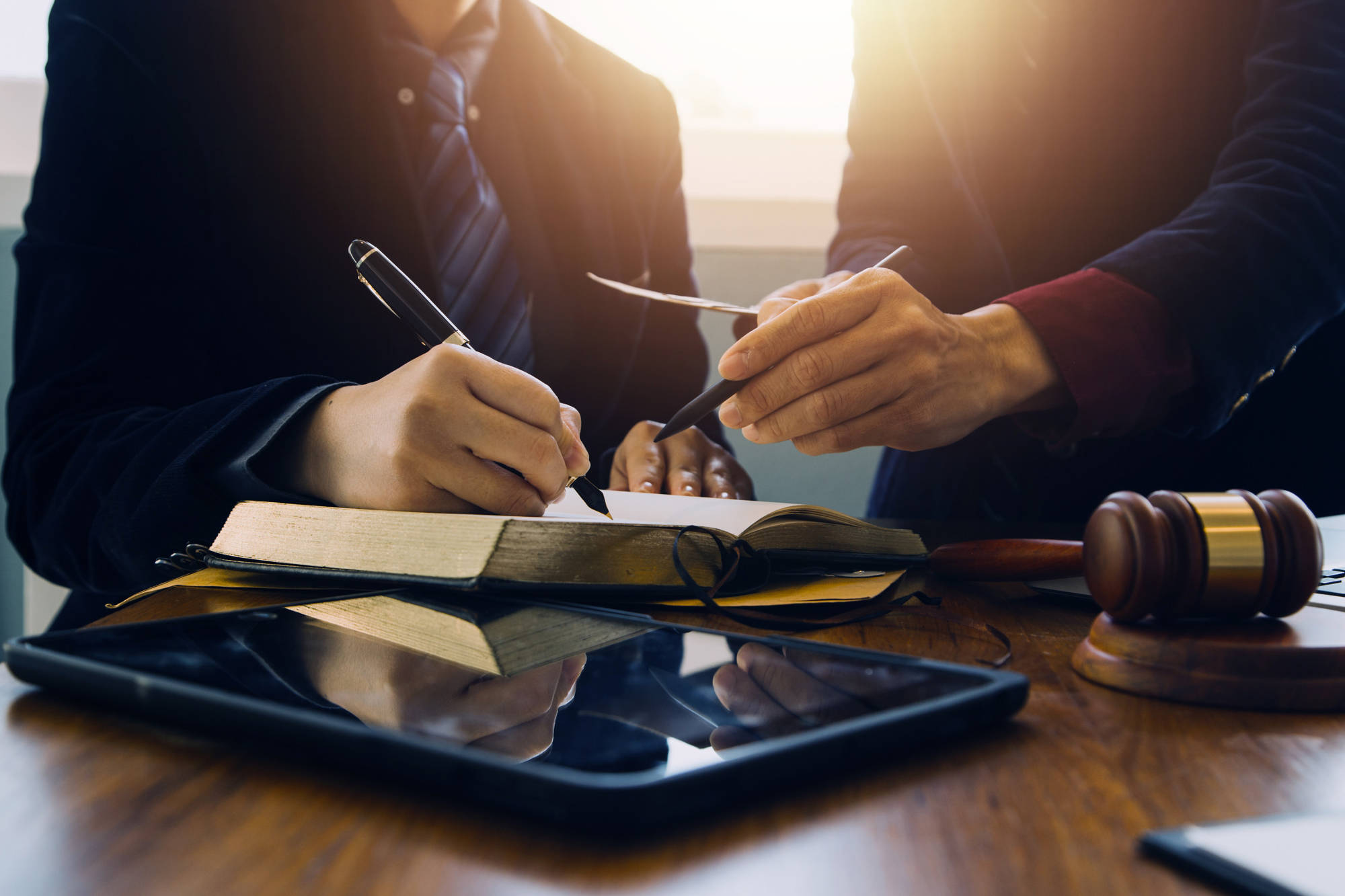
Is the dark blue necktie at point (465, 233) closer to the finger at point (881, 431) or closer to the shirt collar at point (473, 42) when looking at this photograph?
the shirt collar at point (473, 42)

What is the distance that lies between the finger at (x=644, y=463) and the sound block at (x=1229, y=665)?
0.46 metres

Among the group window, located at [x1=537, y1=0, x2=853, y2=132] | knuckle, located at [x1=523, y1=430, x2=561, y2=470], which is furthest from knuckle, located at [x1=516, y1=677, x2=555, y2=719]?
window, located at [x1=537, y1=0, x2=853, y2=132]

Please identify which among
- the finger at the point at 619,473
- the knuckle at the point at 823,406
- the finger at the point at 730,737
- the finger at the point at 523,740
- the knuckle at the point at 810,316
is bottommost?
the finger at the point at 619,473

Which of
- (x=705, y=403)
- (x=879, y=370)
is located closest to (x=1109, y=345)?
(x=879, y=370)

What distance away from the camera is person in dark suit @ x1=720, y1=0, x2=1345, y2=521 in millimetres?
498

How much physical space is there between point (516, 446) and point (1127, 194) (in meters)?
0.72

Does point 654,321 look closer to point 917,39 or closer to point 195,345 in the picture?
point 917,39

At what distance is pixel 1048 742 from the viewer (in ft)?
0.71

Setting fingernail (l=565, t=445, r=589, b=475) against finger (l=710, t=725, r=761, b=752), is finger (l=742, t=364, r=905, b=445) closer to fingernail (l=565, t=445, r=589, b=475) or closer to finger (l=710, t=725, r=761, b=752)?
fingernail (l=565, t=445, r=589, b=475)

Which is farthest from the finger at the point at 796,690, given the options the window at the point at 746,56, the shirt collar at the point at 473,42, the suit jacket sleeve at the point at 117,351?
the window at the point at 746,56

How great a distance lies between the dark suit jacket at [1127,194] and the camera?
0.55 metres

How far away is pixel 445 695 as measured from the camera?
0.21 m

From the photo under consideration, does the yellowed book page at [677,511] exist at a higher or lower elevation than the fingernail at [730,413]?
lower

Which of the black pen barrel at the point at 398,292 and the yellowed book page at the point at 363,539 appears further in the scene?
the black pen barrel at the point at 398,292
